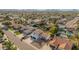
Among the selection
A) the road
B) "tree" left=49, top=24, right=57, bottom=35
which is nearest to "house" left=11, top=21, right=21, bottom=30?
the road

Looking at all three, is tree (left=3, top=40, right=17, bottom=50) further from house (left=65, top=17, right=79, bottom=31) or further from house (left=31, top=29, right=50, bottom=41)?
house (left=65, top=17, right=79, bottom=31)

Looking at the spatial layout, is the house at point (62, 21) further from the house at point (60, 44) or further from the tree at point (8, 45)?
the tree at point (8, 45)

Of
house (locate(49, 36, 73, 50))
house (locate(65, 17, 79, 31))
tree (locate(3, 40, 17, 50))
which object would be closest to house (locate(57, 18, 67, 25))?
house (locate(65, 17, 79, 31))

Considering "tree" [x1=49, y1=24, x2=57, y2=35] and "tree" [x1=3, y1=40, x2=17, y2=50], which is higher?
"tree" [x1=49, y1=24, x2=57, y2=35]

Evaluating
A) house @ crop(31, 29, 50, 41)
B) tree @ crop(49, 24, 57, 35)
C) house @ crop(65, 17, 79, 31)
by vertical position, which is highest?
house @ crop(65, 17, 79, 31)

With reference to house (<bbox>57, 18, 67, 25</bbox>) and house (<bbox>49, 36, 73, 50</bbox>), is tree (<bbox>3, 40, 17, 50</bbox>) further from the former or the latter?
house (<bbox>57, 18, 67, 25</bbox>)

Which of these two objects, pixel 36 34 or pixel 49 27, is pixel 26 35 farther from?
pixel 49 27
